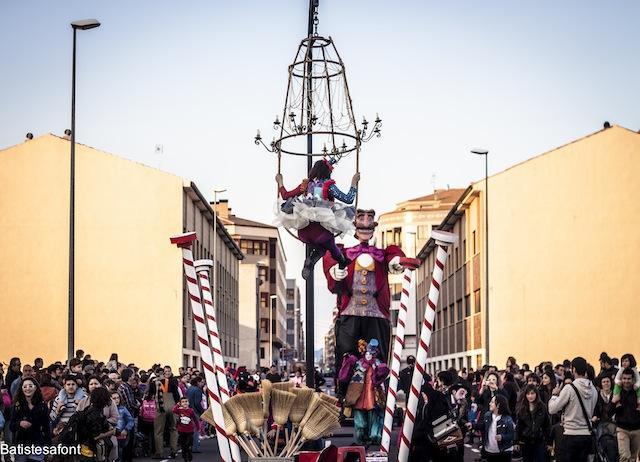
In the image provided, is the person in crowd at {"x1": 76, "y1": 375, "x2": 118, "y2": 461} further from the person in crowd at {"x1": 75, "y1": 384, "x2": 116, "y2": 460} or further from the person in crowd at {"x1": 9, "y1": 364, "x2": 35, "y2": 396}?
the person in crowd at {"x1": 9, "y1": 364, "x2": 35, "y2": 396}

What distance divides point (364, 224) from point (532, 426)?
3.78m

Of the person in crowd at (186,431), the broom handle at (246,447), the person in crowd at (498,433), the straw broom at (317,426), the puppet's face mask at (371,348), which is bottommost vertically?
the person in crowd at (186,431)

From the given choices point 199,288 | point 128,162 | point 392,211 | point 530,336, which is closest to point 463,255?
point 530,336

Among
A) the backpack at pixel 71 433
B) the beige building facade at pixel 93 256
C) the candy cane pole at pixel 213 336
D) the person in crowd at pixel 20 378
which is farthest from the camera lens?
the beige building facade at pixel 93 256

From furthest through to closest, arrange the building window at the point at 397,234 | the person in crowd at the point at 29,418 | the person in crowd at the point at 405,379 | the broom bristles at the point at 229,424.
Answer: the building window at the point at 397,234
the person in crowd at the point at 405,379
the person in crowd at the point at 29,418
the broom bristles at the point at 229,424

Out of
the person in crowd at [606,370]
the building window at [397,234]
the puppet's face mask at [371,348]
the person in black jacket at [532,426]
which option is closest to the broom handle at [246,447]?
the puppet's face mask at [371,348]

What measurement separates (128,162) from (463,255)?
67.2 ft

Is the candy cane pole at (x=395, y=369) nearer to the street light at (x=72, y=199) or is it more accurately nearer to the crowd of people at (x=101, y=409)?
the crowd of people at (x=101, y=409)

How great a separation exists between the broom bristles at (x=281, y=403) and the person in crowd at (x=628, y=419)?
6.36 metres

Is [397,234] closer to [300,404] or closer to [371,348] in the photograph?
[371,348]

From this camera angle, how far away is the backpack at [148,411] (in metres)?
25.2

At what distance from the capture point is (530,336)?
52.8 metres

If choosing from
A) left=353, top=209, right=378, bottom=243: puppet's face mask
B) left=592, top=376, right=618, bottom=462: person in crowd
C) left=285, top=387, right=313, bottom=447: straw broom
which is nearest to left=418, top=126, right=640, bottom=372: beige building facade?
left=592, top=376, right=618, bottom=462: person in crowd

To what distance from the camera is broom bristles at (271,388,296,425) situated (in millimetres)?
10719
